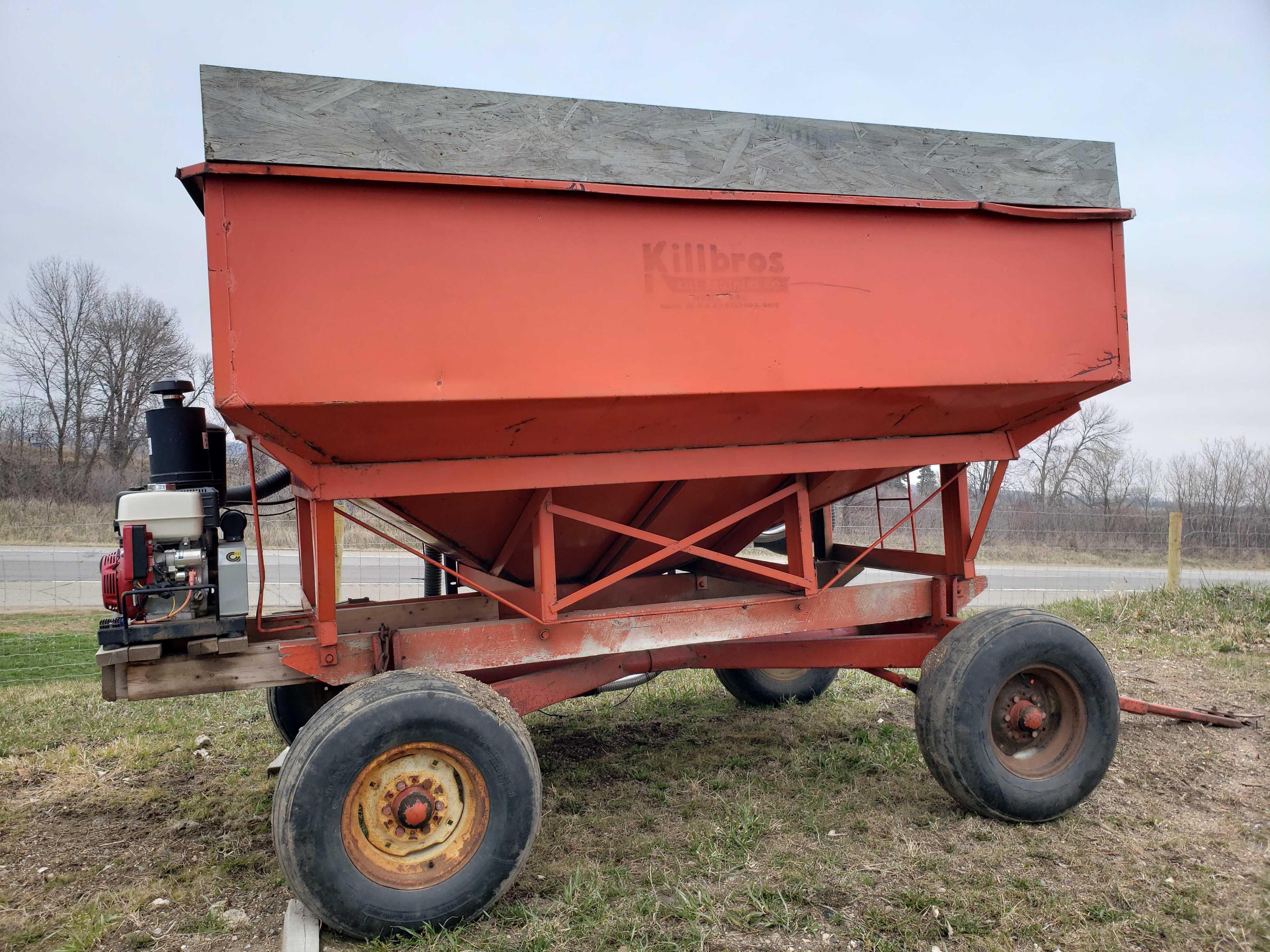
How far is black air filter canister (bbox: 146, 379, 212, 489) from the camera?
3312 mm

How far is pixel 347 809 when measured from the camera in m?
2.92

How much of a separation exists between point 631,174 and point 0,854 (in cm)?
393

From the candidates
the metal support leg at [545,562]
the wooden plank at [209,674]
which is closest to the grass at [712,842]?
the wooden plank at [209,674]

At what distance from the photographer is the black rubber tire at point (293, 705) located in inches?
178

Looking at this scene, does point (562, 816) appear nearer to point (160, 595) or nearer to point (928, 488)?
point (160, 595)

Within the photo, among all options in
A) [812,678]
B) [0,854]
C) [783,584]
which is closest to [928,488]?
[812,678]

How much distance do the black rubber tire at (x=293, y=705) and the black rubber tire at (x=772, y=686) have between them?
2.61 meters

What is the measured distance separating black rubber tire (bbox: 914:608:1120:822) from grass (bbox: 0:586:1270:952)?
0.14 m

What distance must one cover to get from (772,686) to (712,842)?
2235mm

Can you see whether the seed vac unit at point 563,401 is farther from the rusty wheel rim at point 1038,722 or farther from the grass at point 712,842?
the grass at point 712,842

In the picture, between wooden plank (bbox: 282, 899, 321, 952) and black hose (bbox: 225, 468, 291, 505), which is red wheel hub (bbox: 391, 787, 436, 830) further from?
black hose (bbox: 225, 468, 291, 505)

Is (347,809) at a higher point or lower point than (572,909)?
higher


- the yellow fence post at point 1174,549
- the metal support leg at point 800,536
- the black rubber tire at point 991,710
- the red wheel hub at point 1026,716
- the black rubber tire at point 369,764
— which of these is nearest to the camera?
the black rubber tire at point 369,764

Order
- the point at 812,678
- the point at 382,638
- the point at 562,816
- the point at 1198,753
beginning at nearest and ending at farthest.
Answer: the point at 382,638, the point at 562,816, the point at 1198,753, the point at 812,678
